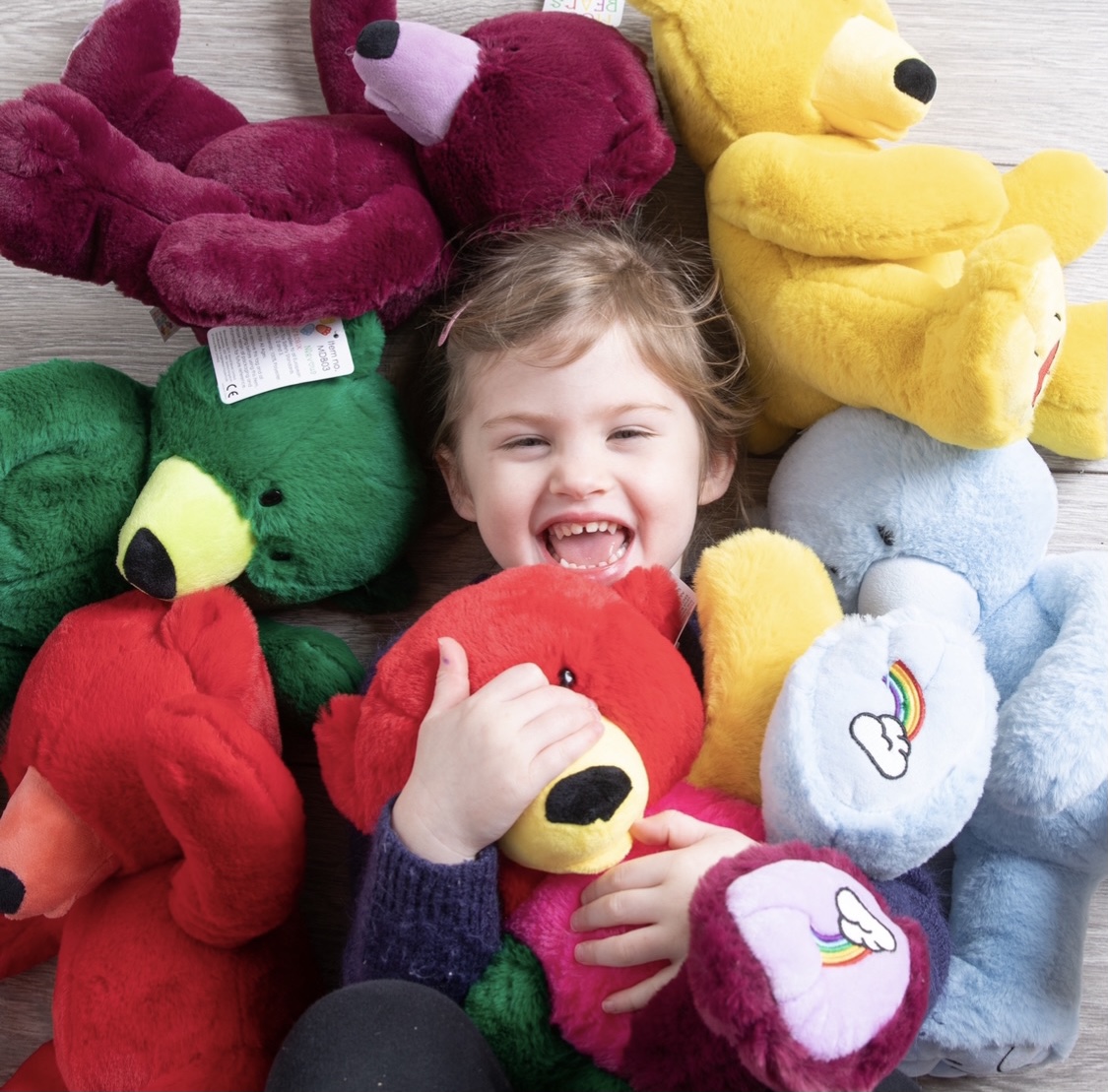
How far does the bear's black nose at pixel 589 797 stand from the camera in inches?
24.6

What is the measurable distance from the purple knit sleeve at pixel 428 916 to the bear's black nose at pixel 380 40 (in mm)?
605

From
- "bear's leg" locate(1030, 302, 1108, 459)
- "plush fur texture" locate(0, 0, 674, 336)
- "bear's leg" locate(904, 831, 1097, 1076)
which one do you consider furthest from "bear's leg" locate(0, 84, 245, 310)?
"bear's leg" locate(904, 831, 1097, 1076)

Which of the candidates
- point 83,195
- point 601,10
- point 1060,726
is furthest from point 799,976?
point 601,10

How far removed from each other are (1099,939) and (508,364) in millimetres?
784

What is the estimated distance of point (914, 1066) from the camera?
86 centimetres

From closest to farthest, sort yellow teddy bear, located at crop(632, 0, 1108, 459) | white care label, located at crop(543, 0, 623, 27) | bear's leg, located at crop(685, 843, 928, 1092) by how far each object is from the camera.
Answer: bear's leg, located at crop(685, 843, 928, 1092) < yellow teddy bear, located at crop(632, 0, 1108, 459) < white care label, located at crop(543, 0, 623, 27)

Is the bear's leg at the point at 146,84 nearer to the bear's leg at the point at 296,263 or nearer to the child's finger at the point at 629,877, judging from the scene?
the bear's leg at the point at 296,263

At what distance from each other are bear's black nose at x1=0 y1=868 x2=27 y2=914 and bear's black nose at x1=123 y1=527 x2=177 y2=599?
0.86 feet

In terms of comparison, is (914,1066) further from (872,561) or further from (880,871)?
(872,561)

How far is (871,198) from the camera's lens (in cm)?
80

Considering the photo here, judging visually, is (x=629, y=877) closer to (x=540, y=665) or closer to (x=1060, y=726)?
(x=540, y=665)

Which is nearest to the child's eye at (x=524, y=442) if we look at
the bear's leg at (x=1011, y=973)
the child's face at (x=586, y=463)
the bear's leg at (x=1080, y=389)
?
the child's face at (x=586, y=463)

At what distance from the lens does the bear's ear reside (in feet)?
2.55

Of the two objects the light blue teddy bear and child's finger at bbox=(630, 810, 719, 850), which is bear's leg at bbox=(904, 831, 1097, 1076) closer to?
the light blue teddy bear
